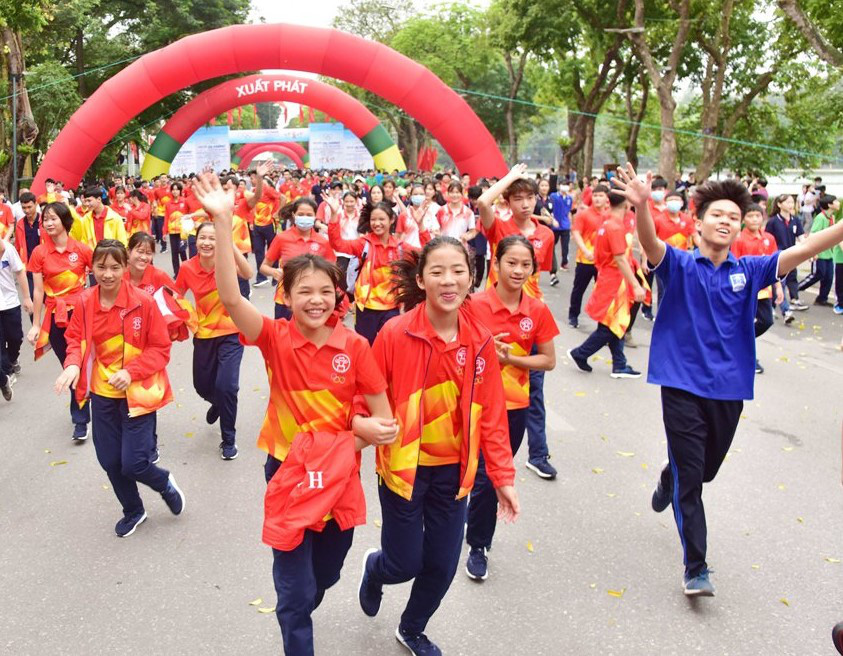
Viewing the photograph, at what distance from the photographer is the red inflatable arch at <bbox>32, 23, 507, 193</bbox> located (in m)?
20.0

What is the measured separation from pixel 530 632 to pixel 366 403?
1.35 meters

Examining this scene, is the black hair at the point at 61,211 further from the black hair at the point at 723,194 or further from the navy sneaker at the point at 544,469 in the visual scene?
the black hair at the point at 723,194

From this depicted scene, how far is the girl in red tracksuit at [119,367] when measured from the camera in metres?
4.24

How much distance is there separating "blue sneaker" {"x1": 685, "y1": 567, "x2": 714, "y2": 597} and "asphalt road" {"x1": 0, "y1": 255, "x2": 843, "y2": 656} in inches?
2.8

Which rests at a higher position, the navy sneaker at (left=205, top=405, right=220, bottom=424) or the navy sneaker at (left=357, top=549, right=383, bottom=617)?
the navy sneaker at (left=357, top=549, right=383, bottom=617)

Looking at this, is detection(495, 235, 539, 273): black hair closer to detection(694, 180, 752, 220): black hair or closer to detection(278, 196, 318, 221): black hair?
detection(694, 180, 752, 220): black hair

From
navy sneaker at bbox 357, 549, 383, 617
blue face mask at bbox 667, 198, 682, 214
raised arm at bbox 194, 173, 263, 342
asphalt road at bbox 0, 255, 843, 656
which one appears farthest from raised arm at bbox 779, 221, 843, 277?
blue face mask at bbox 667, 198, 682, 214

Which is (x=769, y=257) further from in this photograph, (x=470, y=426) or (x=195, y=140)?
(x=195, y=140)

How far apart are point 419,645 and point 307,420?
3.56 ft

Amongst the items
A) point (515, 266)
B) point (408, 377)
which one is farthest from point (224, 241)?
point (515, 266)

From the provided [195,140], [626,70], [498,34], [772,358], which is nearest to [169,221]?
[772,358]

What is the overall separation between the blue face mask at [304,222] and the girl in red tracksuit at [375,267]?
44 centimetres

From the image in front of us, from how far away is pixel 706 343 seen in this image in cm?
367

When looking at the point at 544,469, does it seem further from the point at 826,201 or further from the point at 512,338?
the point at 826,201
